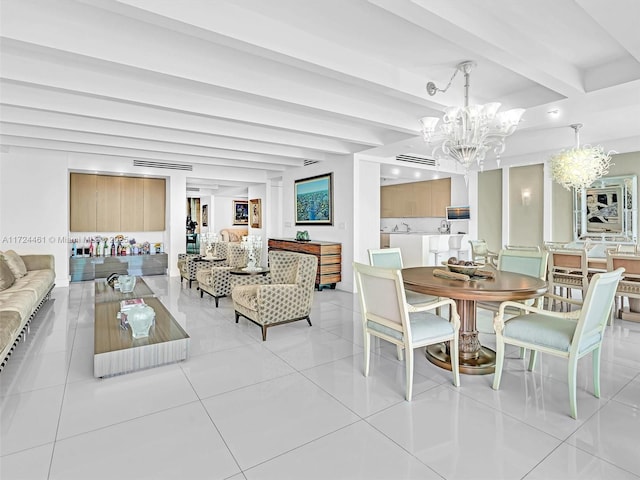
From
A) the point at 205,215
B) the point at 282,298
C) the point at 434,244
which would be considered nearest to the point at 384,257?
the point at 282,298

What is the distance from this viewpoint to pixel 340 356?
127 inches

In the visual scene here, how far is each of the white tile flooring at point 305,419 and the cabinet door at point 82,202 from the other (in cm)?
515

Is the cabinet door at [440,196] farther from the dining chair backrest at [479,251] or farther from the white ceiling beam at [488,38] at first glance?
the white ceiling beam at [488,38]

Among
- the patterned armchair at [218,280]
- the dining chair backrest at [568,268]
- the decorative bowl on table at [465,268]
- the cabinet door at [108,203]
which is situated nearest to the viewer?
the decorative bowl on table at [465,268]

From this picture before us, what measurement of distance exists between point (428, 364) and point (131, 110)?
14.4 feet

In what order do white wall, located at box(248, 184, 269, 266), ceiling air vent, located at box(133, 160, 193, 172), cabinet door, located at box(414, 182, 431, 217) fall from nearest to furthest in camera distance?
1. ceiling air vent, located at box(133, 160, 193, 172)
2. cabinet door, located at box(414, 182, 431, 217)
3. white wall, located at box(248, 184, 269, 266)

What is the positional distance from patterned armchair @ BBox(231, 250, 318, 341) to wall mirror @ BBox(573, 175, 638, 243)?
5323 millimetres

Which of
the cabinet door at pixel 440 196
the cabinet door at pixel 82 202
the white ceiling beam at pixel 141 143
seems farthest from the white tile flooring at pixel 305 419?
the cabinet door at pixel 440 196

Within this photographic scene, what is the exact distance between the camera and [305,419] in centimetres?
219

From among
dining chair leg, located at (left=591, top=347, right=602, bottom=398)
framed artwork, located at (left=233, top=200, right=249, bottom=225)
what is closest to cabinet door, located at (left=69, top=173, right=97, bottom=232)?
framed artwork, located at (left=233, top=200, right=249, bottom=225)

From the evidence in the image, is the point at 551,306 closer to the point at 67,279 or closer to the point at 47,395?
the point at 47,395

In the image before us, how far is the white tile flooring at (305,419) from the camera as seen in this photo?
176cm

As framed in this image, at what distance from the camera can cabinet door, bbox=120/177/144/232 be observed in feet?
26.8

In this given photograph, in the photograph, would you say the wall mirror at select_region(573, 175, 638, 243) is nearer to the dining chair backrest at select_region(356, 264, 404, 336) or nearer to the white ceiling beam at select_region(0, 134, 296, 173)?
the dining chair backrest at select_region(356, 264, 404, 336)
